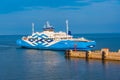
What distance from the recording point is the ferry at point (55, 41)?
95875 millimetres

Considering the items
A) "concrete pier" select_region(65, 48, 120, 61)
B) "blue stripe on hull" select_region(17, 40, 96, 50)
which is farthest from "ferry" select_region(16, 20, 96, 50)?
"concrete pier" select_region(65, 48, 120, 61)

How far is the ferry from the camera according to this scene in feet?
315

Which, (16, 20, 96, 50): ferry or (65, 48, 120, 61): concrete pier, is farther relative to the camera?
(16, 20, 96, 50): ferry

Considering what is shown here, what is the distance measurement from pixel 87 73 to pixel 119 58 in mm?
15085

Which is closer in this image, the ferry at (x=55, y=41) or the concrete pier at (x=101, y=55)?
the concrete pier at (x=101, y=55)

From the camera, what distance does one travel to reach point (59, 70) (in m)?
57.1

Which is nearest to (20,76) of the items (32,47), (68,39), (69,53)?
(69,53)

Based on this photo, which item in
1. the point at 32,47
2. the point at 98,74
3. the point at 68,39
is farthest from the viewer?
the point at 32,47

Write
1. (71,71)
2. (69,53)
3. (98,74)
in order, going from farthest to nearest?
(69,53), (71,71), (98,74)

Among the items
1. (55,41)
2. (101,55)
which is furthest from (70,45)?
(101,55)

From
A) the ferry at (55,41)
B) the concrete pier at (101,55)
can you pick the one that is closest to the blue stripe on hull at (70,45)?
the ferry at (55,41)

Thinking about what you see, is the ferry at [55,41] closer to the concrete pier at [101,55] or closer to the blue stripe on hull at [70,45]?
the blue stripe on hull at [70,45]

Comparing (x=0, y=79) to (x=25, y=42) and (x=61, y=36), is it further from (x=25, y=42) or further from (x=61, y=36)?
(x=25, y=42)

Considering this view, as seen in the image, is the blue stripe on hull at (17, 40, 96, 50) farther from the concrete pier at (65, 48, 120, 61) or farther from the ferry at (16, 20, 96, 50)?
the concrete pier at (65, 48, 120, 61)
